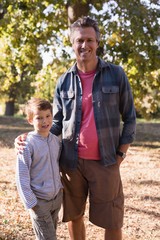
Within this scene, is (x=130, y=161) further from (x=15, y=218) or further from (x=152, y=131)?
(x=152, y=131)

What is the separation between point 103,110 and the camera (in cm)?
282

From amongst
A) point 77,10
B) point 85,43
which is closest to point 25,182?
point 85,43

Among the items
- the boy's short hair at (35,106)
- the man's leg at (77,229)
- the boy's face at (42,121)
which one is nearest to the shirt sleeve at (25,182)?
the boy's face at (42,121)

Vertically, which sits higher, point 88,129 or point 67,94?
point 67,94

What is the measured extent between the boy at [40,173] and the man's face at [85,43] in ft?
1.47

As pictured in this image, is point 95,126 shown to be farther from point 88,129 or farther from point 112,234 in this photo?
point 112,234

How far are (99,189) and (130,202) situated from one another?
245cm

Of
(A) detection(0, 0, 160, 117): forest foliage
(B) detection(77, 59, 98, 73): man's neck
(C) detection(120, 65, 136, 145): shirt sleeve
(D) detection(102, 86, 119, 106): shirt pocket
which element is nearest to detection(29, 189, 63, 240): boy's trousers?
(C) detection(120, 65, 136, 145): shirt sleeve

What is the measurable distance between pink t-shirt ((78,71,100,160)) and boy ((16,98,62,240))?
227mm

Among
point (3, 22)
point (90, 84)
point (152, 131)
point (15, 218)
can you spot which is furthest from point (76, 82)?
point (152, 131)

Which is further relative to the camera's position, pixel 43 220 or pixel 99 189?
pixel 99 189

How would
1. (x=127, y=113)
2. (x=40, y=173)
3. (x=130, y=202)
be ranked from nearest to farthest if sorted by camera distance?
(x=40, y=173)
(x=127, y=113)
(x=130, y=202)

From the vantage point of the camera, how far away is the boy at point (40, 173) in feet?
8.83

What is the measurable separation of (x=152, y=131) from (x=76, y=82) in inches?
448
